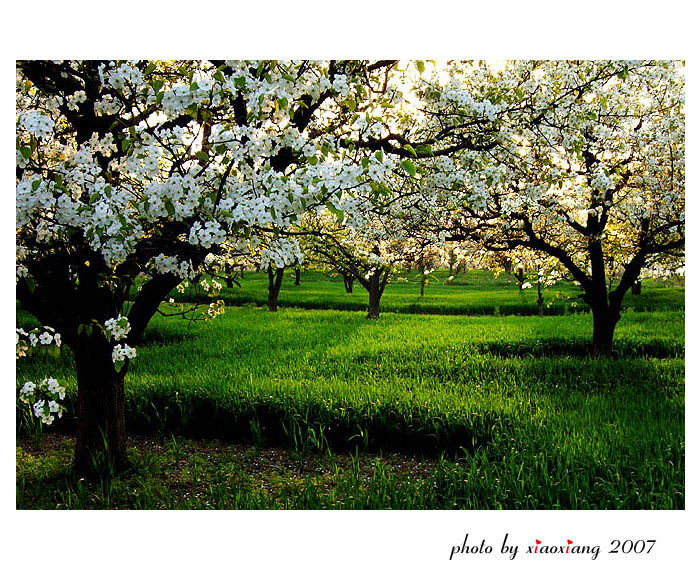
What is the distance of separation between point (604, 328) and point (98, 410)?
678cm

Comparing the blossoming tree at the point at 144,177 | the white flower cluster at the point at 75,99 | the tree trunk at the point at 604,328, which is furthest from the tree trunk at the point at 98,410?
the tree trunk at the point at 604,328

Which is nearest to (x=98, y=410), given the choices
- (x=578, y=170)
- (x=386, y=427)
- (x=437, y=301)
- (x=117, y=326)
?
(x=117, y=326)

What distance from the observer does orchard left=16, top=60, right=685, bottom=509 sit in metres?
2.93

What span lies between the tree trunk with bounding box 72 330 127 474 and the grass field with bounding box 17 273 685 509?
19cm

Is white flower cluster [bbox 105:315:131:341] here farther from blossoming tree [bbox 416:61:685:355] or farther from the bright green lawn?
blossoming tree [bbox 416:61:685:355]

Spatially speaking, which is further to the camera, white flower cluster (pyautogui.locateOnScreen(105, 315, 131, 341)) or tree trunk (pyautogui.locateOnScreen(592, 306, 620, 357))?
tree trunk (pyautogui.locateOnScreen(592, 306, 620, 357))

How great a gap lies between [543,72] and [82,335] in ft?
14.0

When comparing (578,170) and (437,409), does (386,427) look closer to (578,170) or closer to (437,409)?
(437,409)

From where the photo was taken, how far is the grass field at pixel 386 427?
12.6ft

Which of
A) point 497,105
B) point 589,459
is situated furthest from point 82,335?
point 589,459

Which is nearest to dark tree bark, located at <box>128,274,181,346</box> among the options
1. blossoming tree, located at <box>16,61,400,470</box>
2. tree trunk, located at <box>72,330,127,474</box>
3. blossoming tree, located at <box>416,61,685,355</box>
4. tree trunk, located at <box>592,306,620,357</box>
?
blossoming tree, located at <box>16,61,400,470</box>

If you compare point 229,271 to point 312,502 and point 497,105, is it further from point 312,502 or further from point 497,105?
point 497,105

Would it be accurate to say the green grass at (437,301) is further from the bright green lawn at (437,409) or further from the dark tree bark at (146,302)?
the dark tree bark at (146,302)

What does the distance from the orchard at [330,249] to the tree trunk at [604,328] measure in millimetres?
52
